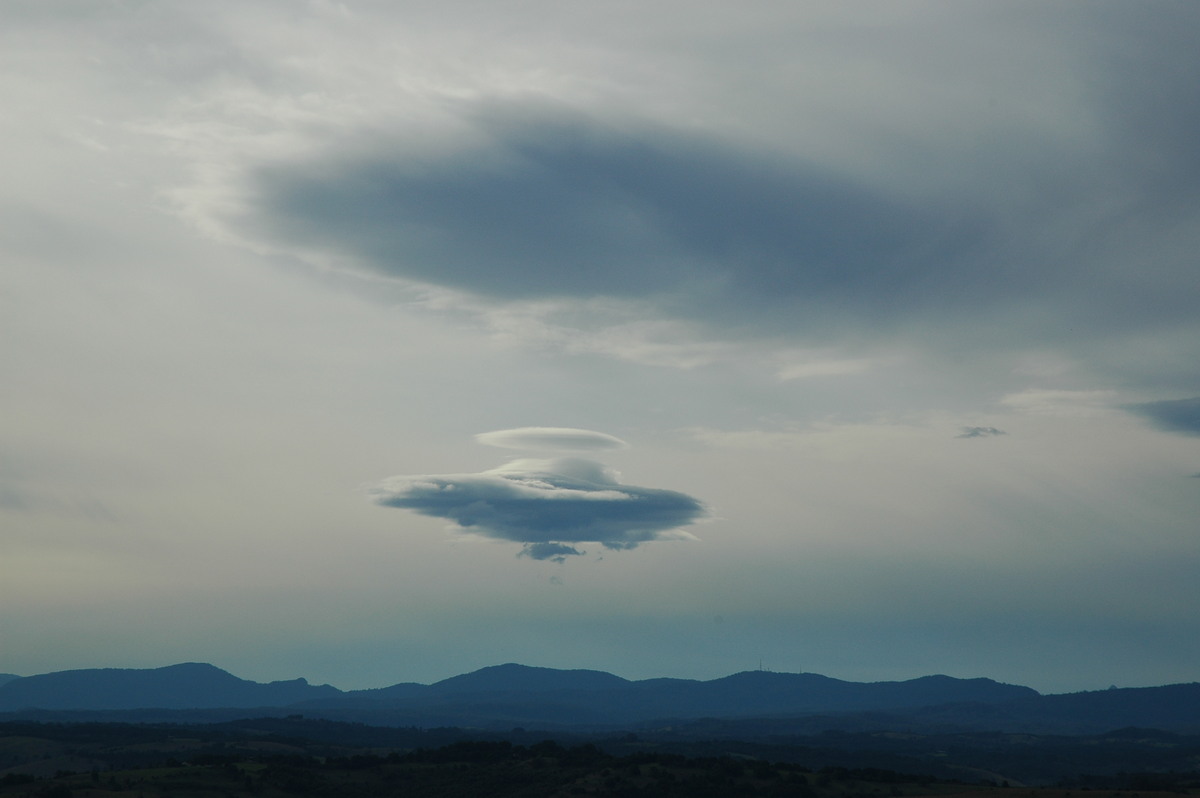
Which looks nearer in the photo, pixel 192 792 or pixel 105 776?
pixel 192 792

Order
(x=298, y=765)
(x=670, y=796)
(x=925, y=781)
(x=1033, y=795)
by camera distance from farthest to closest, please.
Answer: (x=298, y=765) < (x=925, y=781) < (x=670, y=796) < (x=1033, y=795)

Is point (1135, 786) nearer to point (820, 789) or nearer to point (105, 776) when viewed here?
point (820, 789)

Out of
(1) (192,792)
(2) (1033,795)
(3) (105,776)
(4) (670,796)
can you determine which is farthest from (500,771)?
(2) (1033,795)

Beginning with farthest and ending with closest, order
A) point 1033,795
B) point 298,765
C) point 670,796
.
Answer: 1. point 298,765
2. point 670,796
3. point 1033,795

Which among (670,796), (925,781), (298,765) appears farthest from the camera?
(298,765)

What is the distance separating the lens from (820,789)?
10975 cm

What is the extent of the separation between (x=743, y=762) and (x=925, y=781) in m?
20.8

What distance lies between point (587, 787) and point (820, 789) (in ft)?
81.4

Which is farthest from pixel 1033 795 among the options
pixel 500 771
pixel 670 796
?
pixel 500 771

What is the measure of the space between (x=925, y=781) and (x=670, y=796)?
3092cm

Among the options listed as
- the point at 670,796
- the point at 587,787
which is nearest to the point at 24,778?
the point at 587,787

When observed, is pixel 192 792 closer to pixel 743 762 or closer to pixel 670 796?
pixel 670 796

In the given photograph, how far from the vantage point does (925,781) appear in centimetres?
11800

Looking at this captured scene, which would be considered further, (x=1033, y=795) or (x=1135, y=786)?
(x=1135, y=786)
